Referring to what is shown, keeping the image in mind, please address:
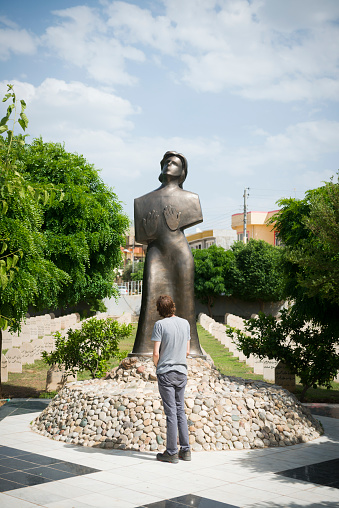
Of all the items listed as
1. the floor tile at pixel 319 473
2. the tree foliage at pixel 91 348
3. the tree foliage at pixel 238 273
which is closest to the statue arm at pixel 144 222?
the tree foliage at pixel 91 348

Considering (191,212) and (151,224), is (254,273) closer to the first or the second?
(191,212)

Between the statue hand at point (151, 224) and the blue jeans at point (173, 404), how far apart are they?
409 cm

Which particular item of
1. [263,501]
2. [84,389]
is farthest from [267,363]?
[263,501]

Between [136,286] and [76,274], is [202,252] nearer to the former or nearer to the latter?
[136,286]

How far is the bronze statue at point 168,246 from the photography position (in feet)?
32.8

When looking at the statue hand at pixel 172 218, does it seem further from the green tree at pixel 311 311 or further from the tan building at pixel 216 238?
the tan building at pixel 216 238

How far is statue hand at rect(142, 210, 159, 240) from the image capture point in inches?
403

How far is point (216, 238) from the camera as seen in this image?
7194 cm

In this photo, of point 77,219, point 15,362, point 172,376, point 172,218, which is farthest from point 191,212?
point 77,219

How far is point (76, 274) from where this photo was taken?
21.9m

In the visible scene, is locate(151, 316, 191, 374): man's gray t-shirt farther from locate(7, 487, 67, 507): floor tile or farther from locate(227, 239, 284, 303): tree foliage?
locate(227, 239, 284, 303): tree foliage

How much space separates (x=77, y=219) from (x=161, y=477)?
16784 millimetres

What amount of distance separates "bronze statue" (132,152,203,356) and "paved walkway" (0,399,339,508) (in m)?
3.00

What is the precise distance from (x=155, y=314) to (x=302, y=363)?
3950 mm
